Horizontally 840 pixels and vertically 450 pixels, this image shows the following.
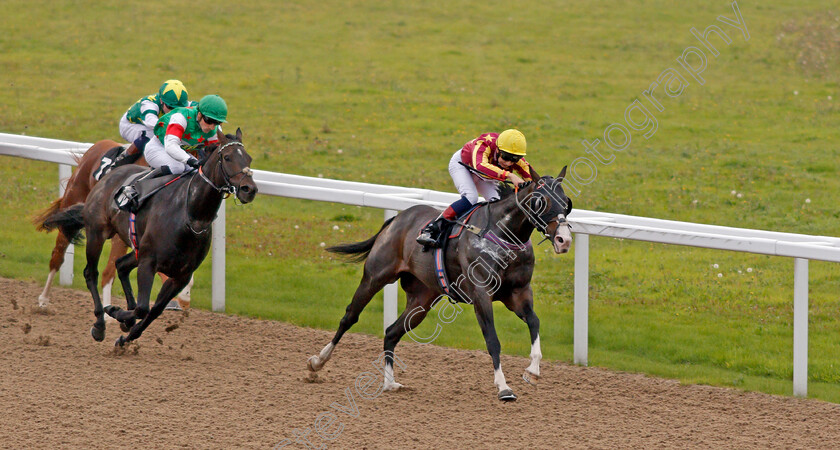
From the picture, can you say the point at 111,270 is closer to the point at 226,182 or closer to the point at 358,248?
the point at 226,182

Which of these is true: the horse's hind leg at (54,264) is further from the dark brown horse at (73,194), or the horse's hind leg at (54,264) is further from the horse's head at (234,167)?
the horse's head at (234,167)

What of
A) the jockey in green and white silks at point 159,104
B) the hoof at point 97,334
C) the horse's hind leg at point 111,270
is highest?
the jockey in green and white silks at point 159,104

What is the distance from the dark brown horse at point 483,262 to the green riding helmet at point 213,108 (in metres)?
1.38

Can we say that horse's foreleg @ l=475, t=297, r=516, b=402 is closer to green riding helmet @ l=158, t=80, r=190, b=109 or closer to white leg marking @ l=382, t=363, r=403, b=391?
white leg marking @ l=382, t=363, r=403, b=391

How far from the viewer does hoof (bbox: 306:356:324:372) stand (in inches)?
254

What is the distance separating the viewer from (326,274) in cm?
938

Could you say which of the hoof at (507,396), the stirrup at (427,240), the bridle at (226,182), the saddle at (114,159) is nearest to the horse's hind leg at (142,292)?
the bridle at (226,182)

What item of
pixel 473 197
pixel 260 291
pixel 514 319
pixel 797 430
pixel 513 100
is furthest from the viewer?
pixel 513 100

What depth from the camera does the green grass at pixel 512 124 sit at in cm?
807

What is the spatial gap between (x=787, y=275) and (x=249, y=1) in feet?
52.7

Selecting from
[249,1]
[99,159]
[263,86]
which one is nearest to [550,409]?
[99,159]

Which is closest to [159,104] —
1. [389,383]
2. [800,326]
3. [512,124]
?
[389,383]

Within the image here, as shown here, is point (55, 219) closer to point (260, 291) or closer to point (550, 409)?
point (260, 291)

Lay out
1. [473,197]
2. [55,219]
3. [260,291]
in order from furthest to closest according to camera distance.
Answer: [260,291] → [55,219] → [473,197]
